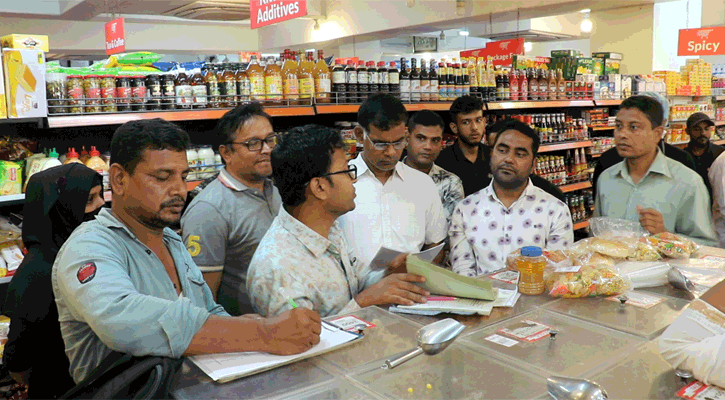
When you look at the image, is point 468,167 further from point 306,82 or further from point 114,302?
point 114,302

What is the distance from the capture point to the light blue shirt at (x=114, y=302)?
4.56 ft

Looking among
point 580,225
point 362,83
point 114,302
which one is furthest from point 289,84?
point 580,225

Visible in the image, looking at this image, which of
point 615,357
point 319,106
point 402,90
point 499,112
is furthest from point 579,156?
point 615,357

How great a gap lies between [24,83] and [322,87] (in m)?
1.81

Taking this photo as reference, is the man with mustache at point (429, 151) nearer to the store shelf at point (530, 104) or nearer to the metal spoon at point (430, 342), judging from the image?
the store shelf at point (530, 104)

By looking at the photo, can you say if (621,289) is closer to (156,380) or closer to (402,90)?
(156,380)

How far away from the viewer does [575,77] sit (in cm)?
658

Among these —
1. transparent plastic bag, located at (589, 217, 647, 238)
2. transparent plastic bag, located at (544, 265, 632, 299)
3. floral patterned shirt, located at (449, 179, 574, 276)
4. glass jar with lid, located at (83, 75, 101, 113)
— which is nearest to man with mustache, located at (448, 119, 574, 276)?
floral patterned shirt, located at (449, 179, 574, 276)

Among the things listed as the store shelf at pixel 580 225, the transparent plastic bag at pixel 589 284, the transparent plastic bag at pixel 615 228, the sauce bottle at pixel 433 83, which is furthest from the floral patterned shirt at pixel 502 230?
the store shelf at pixel 580 225

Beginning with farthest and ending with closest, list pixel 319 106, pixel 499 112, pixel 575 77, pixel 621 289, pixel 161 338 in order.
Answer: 1. pixel 575 77
2. pixel 499 112
3. pixel 319 106
4. pixel 621 289
5. pixel 161 338

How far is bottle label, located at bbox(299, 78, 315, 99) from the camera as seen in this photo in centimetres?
395

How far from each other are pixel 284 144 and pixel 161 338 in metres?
0.88

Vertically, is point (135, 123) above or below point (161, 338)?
above

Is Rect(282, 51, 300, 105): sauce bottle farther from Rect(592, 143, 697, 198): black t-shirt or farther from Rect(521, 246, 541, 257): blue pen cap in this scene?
Rect(521, 246, 541, 257): blue pen cap
